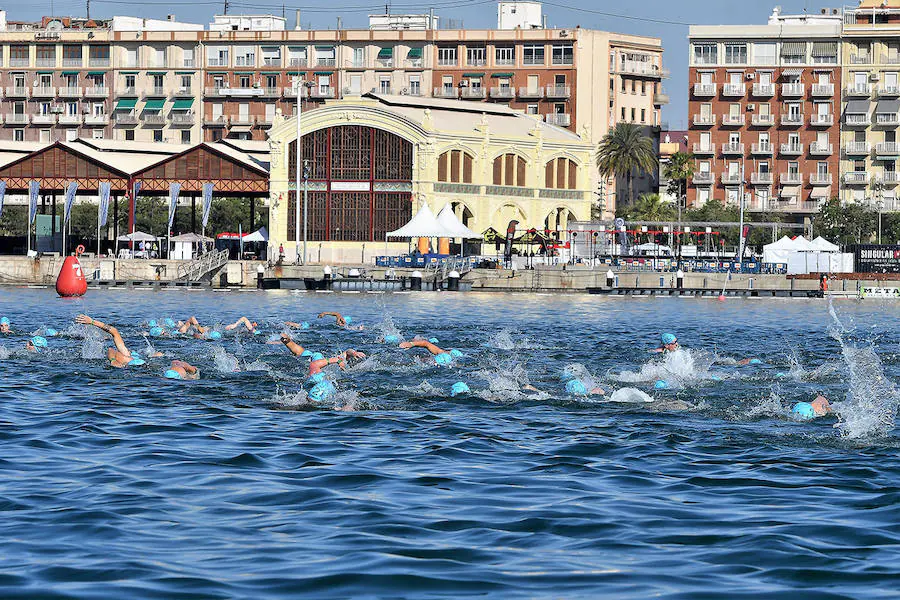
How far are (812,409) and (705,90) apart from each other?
98.1 metres

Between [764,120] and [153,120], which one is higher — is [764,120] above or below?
below

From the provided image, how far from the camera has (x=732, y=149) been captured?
117750 millimetres

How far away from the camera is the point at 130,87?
414 feet

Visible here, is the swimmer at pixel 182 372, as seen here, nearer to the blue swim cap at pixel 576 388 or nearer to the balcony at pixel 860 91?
the blue swim cap at pixel 576 388

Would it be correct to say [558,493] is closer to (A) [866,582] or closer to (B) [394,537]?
(B) [394,537]

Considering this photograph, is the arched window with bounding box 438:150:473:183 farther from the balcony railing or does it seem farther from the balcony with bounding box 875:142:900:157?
the balcony with bounding box 875:142:900:157

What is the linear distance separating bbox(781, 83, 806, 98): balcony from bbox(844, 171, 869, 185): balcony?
309 inches

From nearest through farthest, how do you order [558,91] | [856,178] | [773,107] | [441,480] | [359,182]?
[441,480] → [359,182] → [856,178] → [773,107] → [558,91]

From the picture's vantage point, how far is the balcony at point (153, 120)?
125125 mm

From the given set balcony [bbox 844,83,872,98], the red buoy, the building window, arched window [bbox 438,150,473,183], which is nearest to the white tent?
arched window [bbox 438,150,473,183]

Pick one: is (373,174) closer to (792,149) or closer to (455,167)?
(455,167)

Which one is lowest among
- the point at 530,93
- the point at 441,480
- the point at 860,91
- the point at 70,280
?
the point at 441,480

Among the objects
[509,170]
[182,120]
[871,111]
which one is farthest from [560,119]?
[182,120]

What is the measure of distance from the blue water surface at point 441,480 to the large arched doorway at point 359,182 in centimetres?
5735
